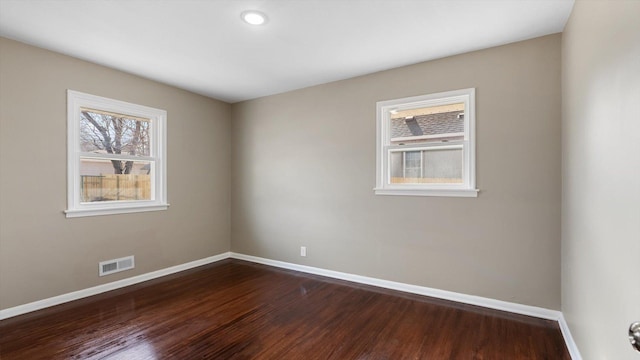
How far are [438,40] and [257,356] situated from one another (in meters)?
3.03

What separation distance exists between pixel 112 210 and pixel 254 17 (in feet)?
8.92

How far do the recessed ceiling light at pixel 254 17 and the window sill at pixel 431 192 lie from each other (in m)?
2.12

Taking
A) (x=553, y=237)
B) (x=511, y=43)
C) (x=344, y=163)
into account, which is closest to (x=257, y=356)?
(x=344, y=163)

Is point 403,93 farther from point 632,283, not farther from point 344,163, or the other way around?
point 632,283

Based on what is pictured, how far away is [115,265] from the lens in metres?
3.54

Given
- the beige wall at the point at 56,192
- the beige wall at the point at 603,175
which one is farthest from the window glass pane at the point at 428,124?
the beige wall at the point at 56,192

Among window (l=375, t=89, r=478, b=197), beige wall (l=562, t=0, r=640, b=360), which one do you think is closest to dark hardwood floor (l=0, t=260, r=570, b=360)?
beige wall (l=562, t=0, r=640, b=360)

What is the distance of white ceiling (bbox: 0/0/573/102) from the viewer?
2.27 m

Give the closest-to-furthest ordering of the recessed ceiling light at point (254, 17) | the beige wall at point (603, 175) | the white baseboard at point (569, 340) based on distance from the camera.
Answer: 1. the beige wall at point (603, 175)
2. the white baseboard at point (569, 340)
3. the recessed ceiling light at point (254, 17)

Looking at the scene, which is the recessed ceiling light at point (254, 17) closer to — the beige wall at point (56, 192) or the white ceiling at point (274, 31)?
the white ceiling at point (274, 31)

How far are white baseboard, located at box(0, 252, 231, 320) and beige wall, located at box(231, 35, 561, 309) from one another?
2.82 feet

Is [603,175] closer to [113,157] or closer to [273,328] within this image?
[273,328]

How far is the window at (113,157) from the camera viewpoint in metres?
3.22

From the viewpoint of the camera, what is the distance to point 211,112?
4.69 metres
